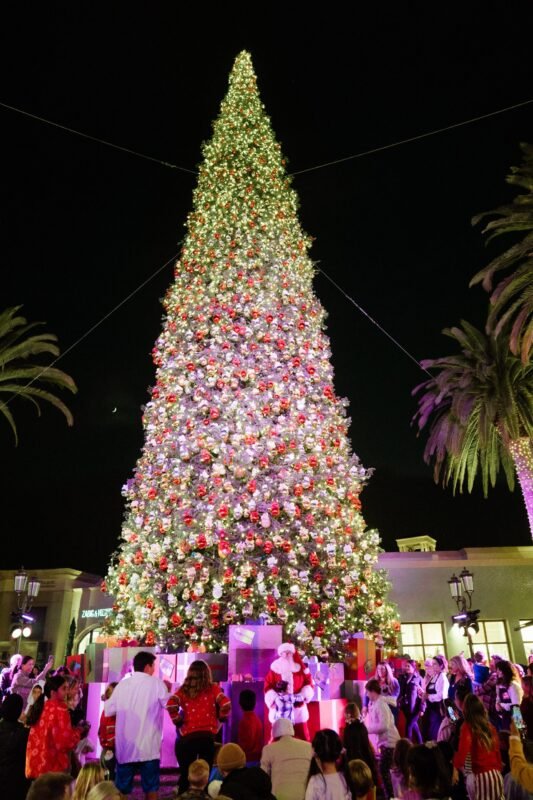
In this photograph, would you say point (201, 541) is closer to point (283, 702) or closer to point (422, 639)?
point (283, 702)

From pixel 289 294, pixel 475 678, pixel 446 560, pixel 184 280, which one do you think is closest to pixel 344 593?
pixel 475 678

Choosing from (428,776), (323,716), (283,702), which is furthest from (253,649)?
(428,776)

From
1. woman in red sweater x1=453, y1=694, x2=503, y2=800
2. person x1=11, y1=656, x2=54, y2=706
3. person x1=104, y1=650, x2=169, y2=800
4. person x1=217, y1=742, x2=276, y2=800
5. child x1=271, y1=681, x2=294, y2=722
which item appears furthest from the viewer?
person x1=11, y1=656, x2=54, y2=706

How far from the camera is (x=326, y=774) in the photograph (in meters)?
4.08

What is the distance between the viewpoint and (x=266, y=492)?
10.3m

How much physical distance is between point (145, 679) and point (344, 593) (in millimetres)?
5592

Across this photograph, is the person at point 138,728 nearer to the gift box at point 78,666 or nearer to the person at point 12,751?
the person at point 12,751

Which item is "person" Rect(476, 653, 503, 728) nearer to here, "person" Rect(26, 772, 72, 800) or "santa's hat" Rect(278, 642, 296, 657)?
"santa's hat" Rect(278, 642, 296, 657)

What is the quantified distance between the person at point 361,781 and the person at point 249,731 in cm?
237

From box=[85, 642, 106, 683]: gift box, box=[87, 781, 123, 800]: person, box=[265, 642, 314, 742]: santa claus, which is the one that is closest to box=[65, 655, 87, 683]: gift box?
box=[85, 642, 106, 683]: gift box

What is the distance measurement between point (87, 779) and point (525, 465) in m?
15.9

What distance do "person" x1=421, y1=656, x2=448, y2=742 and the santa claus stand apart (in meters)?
1.81

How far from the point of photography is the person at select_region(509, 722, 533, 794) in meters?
4.20

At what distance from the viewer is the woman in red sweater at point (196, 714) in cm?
558
